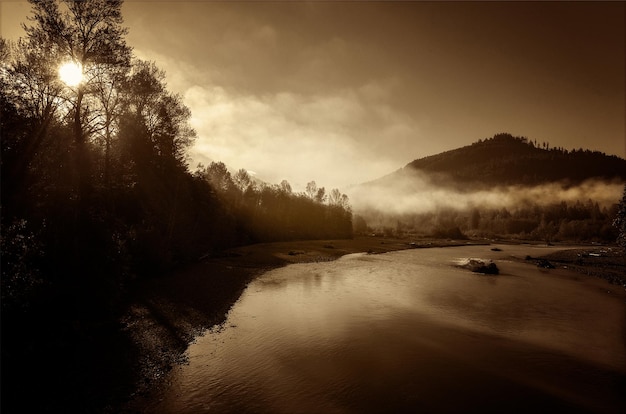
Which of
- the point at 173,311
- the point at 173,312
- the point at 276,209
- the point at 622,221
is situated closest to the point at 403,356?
the point at 173,312

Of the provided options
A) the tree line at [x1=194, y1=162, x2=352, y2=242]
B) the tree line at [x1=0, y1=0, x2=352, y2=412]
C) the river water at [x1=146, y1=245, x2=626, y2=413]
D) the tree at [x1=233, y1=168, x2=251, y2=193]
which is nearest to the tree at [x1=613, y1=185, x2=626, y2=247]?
the river water at [x1=146, y1=245, x2=626, y2=413]

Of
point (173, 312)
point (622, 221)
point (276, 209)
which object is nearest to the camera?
point (173, 312)

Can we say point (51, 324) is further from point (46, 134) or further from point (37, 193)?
point (46, 134)

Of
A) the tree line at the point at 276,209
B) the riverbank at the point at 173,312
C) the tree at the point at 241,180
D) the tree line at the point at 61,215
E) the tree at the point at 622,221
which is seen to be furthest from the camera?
the tree at the point at 241,180

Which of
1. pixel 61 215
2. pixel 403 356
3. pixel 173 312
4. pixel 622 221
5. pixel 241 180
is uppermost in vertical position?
pixel 241 180

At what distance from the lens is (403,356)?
17984 millimetres

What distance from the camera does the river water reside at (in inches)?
527

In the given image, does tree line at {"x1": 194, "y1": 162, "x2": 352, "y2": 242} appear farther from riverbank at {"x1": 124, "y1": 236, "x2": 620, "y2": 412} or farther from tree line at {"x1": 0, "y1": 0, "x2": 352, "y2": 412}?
tree line at {"x1": 0, "y1": 0, "x2": 352, "y2": 412}

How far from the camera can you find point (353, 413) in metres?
12.5

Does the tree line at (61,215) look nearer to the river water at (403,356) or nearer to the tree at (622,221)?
the river water at (403,356)

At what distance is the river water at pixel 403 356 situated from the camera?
13391 mm

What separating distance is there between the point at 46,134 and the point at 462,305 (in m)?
35.3

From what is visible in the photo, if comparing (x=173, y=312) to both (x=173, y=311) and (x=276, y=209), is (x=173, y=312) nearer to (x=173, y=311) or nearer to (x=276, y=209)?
(x=173, y=311)

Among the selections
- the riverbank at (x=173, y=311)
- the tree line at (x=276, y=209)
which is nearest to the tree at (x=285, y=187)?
the tree line at (x=276, y=209)
